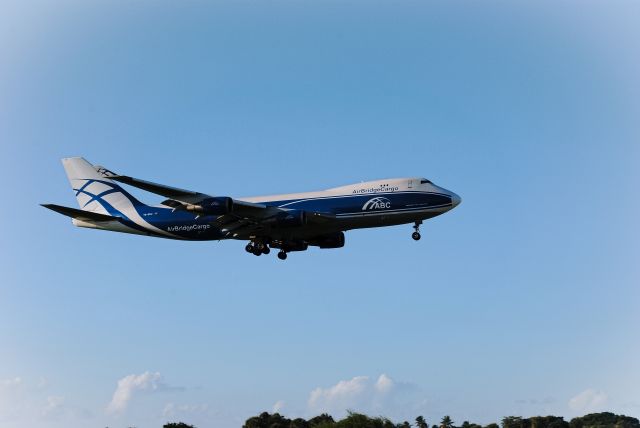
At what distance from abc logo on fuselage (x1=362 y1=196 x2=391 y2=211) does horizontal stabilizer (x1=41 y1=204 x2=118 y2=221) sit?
21.1 meters

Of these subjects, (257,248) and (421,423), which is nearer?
(257,248)

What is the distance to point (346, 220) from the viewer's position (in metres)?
56.1

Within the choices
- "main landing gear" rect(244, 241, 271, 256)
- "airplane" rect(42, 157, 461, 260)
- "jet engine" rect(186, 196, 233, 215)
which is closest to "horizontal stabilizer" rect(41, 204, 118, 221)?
"airplane" rect(42, 157, 461, 260)

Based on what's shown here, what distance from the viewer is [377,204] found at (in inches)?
2188

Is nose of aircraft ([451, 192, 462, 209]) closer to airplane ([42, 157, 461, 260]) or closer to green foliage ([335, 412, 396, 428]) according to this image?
airplane ([42, 157, 461, 260])

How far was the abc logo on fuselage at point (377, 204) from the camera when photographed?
55.5m

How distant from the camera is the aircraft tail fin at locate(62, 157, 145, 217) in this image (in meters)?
64.9

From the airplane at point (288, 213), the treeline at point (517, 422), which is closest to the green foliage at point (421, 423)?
the treeline at point (517, 422)

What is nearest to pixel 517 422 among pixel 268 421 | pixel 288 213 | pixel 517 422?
pixel 517 422

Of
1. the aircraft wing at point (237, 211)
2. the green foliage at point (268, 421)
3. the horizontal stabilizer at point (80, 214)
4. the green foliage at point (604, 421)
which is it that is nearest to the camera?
the aircraft wing at point (237, 211)

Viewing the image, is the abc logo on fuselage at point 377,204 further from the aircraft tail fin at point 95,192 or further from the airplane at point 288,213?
the aircraft tail fin at point 95,192

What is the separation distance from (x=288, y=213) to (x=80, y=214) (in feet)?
56.2

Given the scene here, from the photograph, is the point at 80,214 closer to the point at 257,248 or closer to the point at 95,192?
the point at 95,192

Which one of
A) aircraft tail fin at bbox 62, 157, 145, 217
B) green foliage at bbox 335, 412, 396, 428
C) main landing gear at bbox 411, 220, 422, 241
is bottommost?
green foliage at bbox 335, 412, 396, 428
